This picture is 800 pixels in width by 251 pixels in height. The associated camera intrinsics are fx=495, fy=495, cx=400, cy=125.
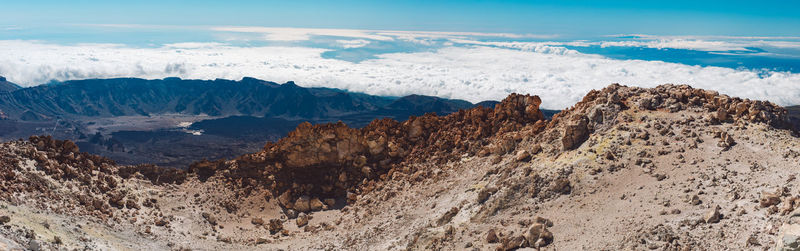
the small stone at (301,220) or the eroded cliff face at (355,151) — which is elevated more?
the eroded cliff face at (355,151)

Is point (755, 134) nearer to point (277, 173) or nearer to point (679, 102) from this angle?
point (679, 102)

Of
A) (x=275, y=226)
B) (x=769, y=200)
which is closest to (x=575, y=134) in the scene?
(x=769, y=200)

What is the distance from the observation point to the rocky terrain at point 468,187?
71.7ft

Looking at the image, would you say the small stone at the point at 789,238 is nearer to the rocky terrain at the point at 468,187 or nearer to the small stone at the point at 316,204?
the rocky terrain at the point at 468,187

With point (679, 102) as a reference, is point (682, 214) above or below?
below

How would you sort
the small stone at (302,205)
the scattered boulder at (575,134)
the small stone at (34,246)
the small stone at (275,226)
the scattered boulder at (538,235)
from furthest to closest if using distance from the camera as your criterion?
the small stone at (302,205), the small stone at (275,226), the scattered boulder at (575,134), the scattered boulder at (538,235), the small stone at (34,246)

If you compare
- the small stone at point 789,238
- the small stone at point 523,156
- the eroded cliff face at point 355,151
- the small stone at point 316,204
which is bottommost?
the small stone at point 316,204

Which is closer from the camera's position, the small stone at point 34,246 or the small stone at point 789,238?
the small stone at point 789,238

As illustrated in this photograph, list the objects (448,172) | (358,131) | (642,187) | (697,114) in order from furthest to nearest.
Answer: (358,131), (448,172), (697,114), (642,187)

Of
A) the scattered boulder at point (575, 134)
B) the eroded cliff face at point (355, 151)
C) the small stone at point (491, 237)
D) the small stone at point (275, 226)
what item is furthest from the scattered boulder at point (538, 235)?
the small stone at point (275, 226)

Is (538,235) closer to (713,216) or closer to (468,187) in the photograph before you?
(713,216)

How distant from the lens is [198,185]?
139 feet

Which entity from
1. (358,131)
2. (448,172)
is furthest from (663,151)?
(358,131)

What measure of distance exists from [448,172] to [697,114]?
16.8 meters
